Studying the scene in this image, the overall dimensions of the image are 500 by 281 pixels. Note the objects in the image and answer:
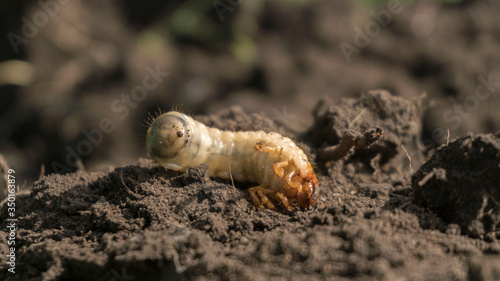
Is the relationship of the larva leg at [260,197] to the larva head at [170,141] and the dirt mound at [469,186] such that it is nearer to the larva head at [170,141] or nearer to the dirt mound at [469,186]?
the larva head at [170,141]

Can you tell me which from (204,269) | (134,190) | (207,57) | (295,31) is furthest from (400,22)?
(204,269)

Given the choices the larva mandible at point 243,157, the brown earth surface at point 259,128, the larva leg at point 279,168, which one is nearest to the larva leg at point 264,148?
the larva mandible at point 243,157

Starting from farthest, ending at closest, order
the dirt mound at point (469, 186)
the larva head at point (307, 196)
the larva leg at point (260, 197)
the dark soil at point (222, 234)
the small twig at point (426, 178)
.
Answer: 1. the larva head at point (307, 196)
2. the larva leg at point (260, 197)
3. the small twig at point (426, 178)
4. the dirt mound at point (469, 186)
5. the dark soil at point (222, 234)

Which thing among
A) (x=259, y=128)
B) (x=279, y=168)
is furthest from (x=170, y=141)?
(x=259, y=128)

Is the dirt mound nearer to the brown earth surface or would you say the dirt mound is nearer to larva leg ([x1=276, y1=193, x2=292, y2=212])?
the brown earth surface

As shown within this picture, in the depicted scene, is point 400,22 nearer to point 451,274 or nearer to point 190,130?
point 190,130

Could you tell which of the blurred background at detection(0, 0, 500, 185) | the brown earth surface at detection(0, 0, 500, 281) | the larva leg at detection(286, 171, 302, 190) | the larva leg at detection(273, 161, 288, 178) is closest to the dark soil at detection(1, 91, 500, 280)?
the brown earth surface at detection(0, 0, 500, 281)
